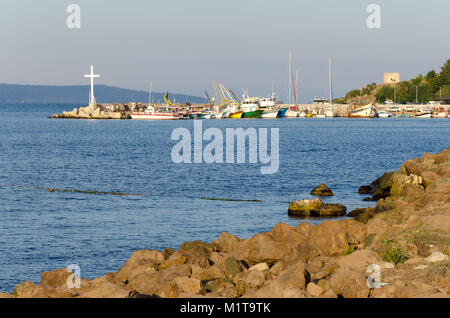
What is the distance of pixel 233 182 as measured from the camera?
42.0 meters

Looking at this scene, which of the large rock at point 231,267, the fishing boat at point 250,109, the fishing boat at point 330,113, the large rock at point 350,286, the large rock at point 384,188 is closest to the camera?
the large rock at point 350,286

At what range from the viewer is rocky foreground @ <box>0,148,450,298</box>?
12.0 meters

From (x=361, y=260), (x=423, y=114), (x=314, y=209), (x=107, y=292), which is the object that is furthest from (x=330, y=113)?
(x=107, y=292)

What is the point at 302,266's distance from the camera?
493 inches

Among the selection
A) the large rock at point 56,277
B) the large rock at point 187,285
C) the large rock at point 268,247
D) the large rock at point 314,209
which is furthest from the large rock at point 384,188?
the large rock at point 187,285

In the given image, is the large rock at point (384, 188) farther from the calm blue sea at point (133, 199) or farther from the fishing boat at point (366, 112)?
the fishing boat at point (366, 112)

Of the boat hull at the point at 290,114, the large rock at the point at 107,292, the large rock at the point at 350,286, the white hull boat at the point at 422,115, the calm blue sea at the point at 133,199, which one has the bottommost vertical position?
the calm blue sea at the point at 133,199

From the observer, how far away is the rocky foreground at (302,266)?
12031mm

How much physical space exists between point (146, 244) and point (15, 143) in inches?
2559

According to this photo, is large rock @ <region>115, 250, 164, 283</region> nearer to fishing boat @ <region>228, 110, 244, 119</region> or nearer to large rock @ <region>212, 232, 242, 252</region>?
large rock @ <region>212, 232, 242, 252</region>

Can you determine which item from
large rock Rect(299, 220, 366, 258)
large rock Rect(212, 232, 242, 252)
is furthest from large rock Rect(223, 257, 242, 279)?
large rock Rect(212, 232, 242, 252)

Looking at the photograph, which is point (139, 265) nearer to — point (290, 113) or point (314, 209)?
point (314, 209)

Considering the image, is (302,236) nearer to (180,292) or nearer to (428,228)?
(428,228)
